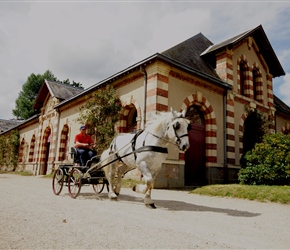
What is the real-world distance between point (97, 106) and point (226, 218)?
30.0ft

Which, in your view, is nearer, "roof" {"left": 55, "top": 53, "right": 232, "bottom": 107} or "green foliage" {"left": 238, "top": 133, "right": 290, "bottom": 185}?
"green foliage" {"left": 238, "top": 133, "right": 290, "bottom": 185}

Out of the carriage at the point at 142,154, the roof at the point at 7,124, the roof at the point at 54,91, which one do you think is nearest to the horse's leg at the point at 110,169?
the carriage at the point at 142,154

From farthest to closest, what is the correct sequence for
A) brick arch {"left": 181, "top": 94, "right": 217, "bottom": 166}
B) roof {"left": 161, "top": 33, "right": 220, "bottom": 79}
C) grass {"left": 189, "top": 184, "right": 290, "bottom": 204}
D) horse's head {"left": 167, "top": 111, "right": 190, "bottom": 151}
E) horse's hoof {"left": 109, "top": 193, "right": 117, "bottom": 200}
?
roof {"left": 161, "top": 33, "right": 220, "bottom": 79}, brick arch {"left": 181, "top": 94, "right": 217, "bottom": 166}, grass {"left": 189, "top": 184, "right": 290, "bottom": 204}, horse's hoof {"left": 109, "top": 193, "right": 117, "bottom": 200}, horse's head {"left": 167, "top": 111, "right": 190, "bottom": 151}

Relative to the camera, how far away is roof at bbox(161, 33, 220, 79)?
39.0 feet

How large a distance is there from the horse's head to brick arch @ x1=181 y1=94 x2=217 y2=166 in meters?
6.56

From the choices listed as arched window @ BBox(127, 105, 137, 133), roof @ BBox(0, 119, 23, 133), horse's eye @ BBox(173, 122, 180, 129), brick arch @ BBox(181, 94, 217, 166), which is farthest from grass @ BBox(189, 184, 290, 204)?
roof @ BBox(0, 119, 23, 133)

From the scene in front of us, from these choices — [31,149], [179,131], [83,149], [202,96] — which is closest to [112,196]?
[83,149]

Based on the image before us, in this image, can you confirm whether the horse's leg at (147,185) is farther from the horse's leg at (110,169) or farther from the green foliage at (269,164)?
the green foliage at (269,164)

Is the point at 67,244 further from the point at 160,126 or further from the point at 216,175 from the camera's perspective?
the point at 216,175

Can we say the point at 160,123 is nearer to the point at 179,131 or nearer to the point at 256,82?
the point at 179,131

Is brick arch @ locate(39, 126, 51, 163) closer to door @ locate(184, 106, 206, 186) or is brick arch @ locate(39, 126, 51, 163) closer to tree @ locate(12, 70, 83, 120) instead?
door @ locate(184, 106, 206, 186)

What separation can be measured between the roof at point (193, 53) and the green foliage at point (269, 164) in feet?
15.3

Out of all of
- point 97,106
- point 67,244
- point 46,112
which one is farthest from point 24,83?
point 67,244

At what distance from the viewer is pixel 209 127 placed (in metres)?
12.0
